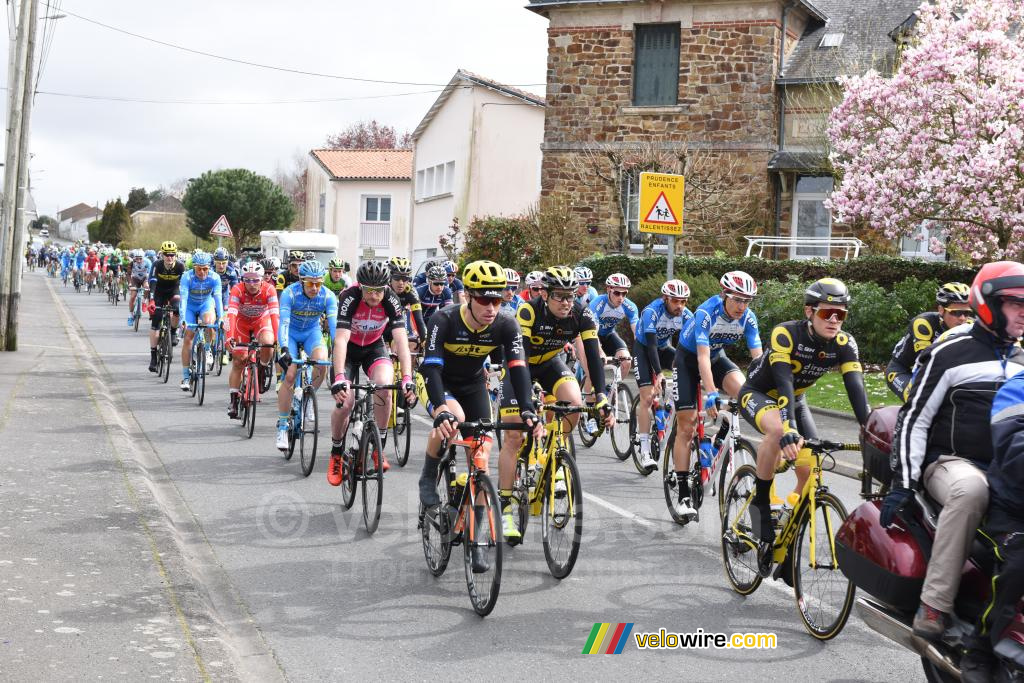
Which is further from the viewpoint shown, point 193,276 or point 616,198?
point 616,198

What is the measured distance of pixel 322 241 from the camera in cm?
4666

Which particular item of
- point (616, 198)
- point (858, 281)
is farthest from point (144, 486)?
point (616, 198)

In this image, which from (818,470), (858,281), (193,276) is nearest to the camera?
(818,470)

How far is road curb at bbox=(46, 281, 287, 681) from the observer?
5449 millimetres

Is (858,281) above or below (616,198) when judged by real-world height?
below

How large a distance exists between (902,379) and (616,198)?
21.7 metres

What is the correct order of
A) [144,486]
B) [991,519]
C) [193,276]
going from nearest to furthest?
[991,519], [144,486], [193,276]

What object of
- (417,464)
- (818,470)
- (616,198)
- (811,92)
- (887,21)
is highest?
(887,21)

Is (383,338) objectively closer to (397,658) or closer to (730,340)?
(730,340)

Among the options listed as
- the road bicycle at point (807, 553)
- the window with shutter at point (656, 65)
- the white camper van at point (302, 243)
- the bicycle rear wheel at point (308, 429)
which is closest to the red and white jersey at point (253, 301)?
the bicycle rear wheel at point (308, 429)

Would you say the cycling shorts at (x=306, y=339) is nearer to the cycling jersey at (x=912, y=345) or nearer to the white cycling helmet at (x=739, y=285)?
the white cycling helmet at (x=739, y=285)

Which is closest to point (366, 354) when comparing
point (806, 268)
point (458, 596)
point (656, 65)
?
point (458, 596)

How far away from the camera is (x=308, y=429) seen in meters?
10.4

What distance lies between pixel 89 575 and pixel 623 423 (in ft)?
25.1
